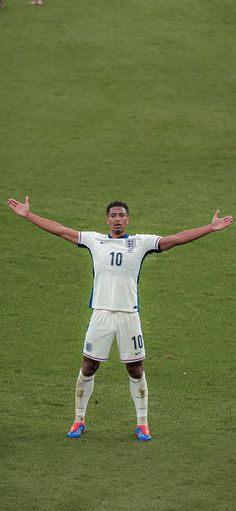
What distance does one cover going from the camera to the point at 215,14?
79.6 feet

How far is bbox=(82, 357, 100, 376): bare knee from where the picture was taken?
401 inches

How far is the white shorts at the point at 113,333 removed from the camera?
10.1 meters

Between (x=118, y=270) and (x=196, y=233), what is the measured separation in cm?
80

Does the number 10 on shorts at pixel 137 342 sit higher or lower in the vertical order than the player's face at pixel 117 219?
lower

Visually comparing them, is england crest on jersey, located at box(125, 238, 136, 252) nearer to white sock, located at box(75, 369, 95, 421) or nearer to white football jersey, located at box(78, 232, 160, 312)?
white football jersey, located at box(78, 232, 160, 312)

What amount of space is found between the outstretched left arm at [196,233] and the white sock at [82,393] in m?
1.45

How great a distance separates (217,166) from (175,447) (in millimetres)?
9626

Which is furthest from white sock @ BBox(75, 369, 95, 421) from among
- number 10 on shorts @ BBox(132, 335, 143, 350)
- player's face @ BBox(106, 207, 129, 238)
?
player's face @ BBox(106, 207, 129, 238)

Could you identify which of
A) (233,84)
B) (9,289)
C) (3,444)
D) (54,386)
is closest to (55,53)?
(233,84)

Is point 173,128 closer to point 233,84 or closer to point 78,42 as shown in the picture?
point 233,84

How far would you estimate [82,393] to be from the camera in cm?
1033

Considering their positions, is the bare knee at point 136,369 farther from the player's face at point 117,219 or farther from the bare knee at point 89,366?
the player's face at point 117,219

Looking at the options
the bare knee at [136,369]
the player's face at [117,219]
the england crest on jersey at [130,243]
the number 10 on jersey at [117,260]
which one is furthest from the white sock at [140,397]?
the player's face at [117,219]

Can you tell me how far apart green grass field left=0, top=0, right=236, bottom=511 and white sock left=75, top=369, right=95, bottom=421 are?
0.26 meters
